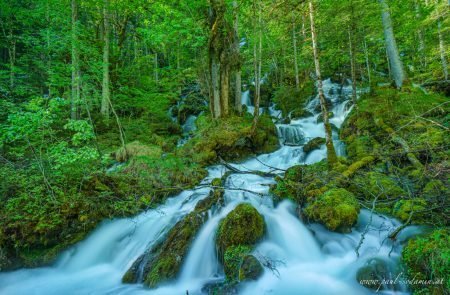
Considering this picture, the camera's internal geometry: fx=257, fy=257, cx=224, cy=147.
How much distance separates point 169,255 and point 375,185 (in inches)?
195

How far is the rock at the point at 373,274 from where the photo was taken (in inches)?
163

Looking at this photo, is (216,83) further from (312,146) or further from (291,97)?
(291,97)

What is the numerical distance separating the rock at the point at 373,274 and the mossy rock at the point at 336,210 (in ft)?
3.38

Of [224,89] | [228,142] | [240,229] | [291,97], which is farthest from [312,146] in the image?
[291,97]

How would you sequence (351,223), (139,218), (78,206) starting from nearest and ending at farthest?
(351,223) < (78,206) < (139,218)

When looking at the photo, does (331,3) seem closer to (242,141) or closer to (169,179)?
(242,141)

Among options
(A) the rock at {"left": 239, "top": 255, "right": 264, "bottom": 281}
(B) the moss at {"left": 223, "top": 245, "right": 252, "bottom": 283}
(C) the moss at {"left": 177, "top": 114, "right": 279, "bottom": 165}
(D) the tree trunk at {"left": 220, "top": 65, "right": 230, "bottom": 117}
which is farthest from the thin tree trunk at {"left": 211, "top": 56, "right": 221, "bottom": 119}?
(A) the rock at {"left": 239, "top": 255, "right": 264, "bottom": 281}

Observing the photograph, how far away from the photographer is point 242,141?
36.6ft

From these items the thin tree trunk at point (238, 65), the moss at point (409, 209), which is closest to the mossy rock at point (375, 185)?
the moss at point (409, 209)

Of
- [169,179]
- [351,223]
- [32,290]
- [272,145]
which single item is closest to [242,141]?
[272,145]

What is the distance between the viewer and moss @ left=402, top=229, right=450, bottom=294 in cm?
339

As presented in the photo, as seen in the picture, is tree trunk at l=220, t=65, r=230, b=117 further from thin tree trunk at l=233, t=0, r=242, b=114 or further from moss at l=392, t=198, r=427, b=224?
moss at l=392, t=198, r=427, b=224

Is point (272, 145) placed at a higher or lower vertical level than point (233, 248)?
higher

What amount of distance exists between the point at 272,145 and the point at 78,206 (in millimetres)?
8120
